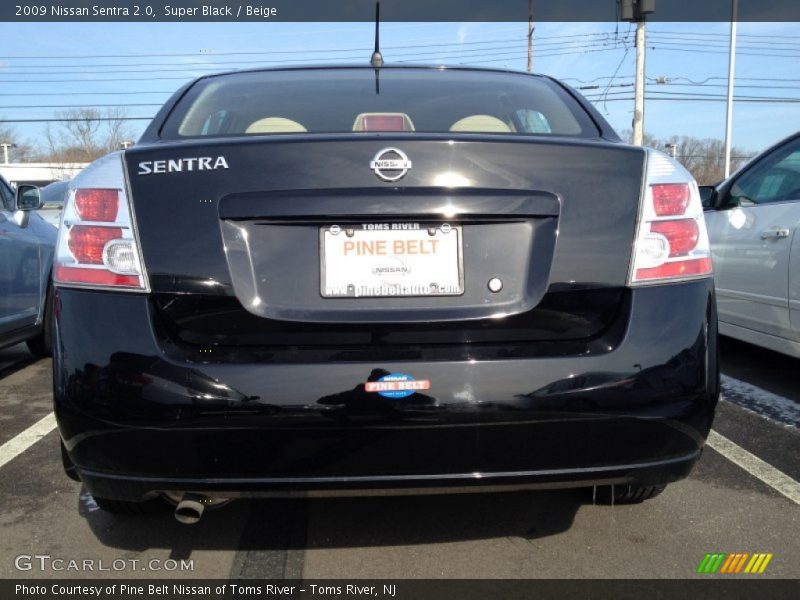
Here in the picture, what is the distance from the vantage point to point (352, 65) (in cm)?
301

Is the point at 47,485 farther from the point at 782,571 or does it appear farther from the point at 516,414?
the point at 782,571

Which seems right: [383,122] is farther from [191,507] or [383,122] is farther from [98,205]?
[191,507]

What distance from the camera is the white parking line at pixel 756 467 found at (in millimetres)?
2824

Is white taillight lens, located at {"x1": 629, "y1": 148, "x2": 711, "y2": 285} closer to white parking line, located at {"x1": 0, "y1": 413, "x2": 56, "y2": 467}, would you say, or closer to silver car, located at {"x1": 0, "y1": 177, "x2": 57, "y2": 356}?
white parking line, located at {"x1": 0, "y1": 413, "x2": 56, "y2": 467}

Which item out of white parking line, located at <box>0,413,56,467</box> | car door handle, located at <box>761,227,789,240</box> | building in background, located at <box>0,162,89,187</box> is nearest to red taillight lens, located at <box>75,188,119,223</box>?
white parking line, located at <box>0,413,56,467</box>

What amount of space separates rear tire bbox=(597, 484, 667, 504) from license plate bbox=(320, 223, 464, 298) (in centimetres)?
104

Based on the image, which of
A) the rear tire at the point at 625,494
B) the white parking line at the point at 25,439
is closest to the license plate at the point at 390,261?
the rear tire at the point at 625,494

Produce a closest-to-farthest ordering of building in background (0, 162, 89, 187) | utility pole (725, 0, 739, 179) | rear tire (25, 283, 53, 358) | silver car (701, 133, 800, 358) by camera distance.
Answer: silver car (701, 133, 800, 358) < rear tire (25, 283, 53, 358) < utility pole (725, 0, 739, 179) < building in background (0, 162, 89, 187)

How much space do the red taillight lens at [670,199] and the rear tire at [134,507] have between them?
72.5 inches

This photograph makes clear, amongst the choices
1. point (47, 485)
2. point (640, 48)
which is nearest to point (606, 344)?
point (47, 485)

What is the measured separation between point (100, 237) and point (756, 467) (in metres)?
2.78

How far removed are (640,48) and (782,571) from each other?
15.6 meters

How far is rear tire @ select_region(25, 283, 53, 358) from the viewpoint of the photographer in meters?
5.30
